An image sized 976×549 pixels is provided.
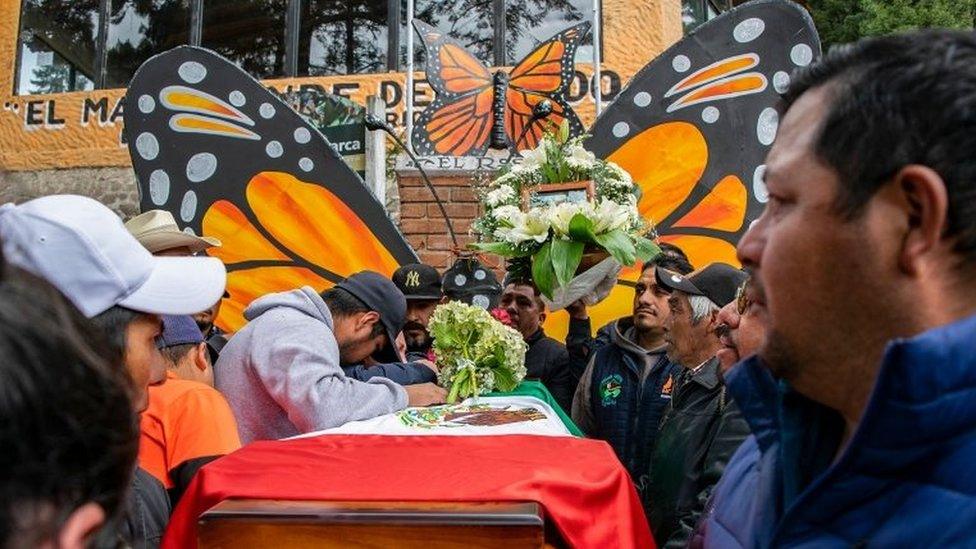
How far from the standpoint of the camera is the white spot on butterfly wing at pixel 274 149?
5133 millimetres

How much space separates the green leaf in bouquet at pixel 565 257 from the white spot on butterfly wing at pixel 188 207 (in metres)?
2.85

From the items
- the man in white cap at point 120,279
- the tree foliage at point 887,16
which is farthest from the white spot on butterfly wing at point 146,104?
the tree foliage at point 887,16

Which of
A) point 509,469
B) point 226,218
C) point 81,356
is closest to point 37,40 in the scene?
point 226,218

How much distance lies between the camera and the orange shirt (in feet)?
6.85

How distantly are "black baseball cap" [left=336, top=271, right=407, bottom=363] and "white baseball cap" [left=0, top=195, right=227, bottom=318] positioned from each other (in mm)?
1291

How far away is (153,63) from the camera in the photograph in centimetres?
509

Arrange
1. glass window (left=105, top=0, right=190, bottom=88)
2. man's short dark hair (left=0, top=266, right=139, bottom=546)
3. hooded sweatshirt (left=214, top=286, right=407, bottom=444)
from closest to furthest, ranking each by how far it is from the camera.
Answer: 1. man's short dark hair (left=0, top=266, right=139, bottom=546)
2. hooded sweatshirt (left=214, top=286, right=407, bottom=444)
3. glass window (left=105, top=0, right=190, bottom=88)

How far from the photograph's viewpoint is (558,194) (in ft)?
10.7

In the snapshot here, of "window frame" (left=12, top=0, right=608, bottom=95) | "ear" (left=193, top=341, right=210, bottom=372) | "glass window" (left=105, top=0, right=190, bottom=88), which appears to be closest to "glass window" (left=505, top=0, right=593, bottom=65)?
"window frame" (left=12, top=0, right=608, bottom=95)

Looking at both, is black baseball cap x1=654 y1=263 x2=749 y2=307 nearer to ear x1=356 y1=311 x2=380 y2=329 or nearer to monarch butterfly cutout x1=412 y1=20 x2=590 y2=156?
ear x1=356 y1=311 x2=380 y2=329

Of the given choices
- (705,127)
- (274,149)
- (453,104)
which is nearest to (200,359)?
(274,149)

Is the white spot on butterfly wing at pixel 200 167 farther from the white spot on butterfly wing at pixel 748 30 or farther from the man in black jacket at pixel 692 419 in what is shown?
the white spot on butterfly wing at pixel 748 30

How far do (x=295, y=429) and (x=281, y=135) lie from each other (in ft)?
9.32

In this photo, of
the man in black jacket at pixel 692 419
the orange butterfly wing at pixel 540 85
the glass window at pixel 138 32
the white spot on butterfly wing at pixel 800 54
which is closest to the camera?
the man in black jacket at pixel 692 419
